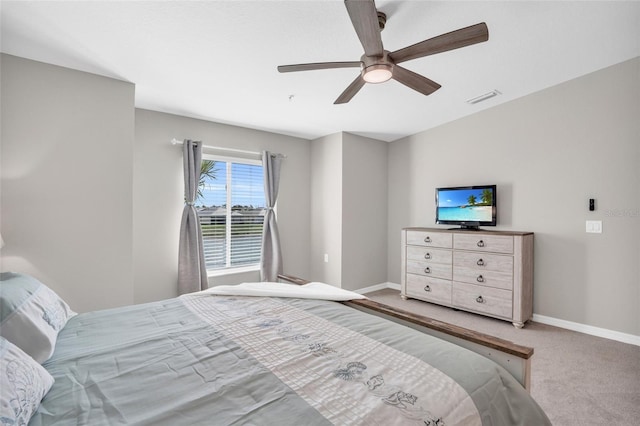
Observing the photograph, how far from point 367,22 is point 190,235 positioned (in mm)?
3137

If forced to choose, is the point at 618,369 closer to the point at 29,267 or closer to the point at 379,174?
the point at 379,174

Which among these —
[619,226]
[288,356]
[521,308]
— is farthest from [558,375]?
[288,356]

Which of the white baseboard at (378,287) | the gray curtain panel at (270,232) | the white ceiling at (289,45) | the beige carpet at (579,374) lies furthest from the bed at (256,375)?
the white baseboard at (378,287)

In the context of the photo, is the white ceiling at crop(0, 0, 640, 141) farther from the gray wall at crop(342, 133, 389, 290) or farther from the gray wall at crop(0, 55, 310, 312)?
the gray wall at crop(342, 133, 389, 290)

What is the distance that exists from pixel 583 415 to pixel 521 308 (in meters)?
1.47

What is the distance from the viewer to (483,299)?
3443 millimetres

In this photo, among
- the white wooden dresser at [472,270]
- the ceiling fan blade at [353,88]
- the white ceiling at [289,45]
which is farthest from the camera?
the white wooden dresser at [472,270]

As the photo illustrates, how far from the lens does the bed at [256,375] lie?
867 millimetres

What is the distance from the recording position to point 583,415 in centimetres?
183

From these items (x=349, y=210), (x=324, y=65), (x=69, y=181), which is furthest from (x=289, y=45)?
(x=349, y=210)

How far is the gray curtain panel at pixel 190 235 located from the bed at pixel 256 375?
2.07m

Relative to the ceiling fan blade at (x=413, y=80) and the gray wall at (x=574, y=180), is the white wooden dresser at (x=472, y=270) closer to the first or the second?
the gray wall at (x=574, y=180)

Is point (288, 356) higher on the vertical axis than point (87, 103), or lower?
lower

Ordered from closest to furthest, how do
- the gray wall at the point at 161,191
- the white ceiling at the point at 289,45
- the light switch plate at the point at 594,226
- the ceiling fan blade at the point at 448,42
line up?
the ceiling fan blade at the point at 448,42 → the white ceiling at the point at 289,45 → the light switch plate at the point at 594,226 → the gray wall at the point at 161,191
